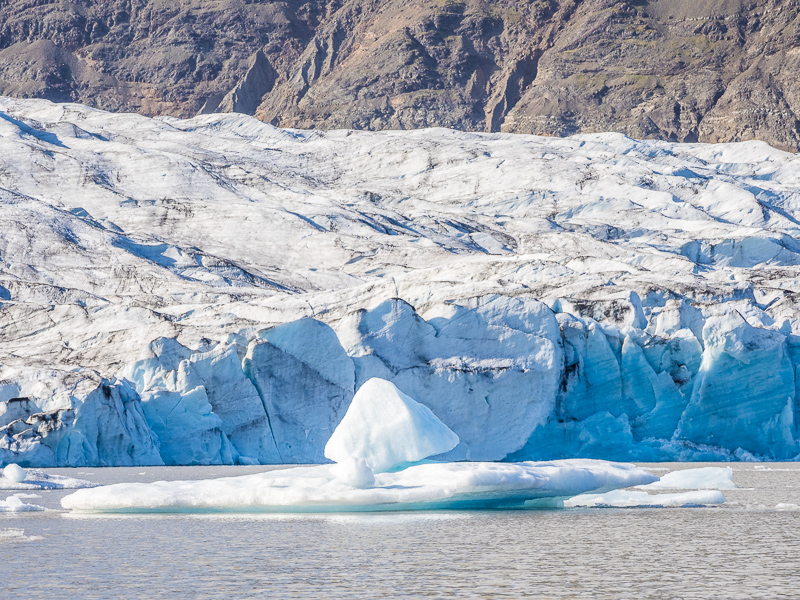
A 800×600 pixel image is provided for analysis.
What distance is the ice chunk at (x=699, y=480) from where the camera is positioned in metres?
17.3

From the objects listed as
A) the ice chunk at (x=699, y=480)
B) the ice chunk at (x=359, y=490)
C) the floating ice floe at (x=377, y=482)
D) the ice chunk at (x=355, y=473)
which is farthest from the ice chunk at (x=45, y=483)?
the ice chunk at (x=699, y=480)

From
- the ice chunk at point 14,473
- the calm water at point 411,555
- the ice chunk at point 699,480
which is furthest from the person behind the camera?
the ice chunk at point 14,473

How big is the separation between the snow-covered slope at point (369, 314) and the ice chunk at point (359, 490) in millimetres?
9246

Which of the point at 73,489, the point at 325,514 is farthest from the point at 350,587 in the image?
the point at 73,489

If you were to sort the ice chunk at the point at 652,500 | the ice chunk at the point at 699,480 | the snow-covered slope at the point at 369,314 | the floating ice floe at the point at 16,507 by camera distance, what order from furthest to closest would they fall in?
the snow-covered slope at the point at 369,314
the ice chunk at the point at 699,480
the ice chunk at the point at 652,500
the floating ice floe at the point at 16,507

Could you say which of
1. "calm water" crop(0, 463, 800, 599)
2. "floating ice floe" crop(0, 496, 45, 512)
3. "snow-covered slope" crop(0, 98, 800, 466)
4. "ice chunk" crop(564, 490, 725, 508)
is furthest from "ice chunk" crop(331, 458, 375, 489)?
"snow-covered slope" crop(0, 98, 800, 466)

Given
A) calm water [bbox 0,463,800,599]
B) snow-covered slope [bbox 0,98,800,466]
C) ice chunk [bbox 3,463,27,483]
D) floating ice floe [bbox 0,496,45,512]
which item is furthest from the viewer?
snow-covered slope [bbox 0,98,800,466]

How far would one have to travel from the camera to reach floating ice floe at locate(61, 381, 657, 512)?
13.3m

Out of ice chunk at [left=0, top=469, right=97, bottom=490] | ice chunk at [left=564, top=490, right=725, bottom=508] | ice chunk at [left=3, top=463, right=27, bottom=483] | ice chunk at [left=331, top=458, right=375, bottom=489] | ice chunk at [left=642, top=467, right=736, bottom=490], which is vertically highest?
ice chunk at [left=3, top=463, right=27, bottom=483]

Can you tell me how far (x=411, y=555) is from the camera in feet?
34.2

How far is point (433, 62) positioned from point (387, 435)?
10513 centimetres

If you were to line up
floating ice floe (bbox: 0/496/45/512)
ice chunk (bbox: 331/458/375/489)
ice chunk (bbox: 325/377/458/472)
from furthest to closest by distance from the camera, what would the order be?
floating ice floe (bbox: 0/496/45/512)
ice chunk (bbox: 325/377/458/472)
ice chunk (bbox: 331/458/375/489)

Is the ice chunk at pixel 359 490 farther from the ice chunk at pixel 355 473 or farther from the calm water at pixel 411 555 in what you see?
the calm water at pixel 411 555

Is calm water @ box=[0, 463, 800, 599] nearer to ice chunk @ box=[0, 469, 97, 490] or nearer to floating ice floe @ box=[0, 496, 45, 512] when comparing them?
floating ice floe @ box=[0, 496, 45, 512]
